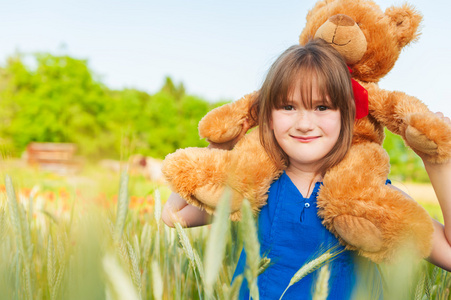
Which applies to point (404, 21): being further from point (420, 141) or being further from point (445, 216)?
point (445, 216)

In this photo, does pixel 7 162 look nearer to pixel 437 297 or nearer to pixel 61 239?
pixel 61 239

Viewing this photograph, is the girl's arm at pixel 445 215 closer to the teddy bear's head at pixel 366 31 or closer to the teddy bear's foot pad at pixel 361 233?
the teddy bear's foot pad at pixel 361 233

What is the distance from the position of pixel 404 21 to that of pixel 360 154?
447 millimetres

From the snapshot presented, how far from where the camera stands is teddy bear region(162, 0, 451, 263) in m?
0.80

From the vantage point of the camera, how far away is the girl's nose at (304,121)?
877mm

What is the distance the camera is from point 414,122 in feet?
2.70

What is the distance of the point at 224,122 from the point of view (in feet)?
3.15

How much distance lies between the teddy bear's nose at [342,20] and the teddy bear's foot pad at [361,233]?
1.63ft

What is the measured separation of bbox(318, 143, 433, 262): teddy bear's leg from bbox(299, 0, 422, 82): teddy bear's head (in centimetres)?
31

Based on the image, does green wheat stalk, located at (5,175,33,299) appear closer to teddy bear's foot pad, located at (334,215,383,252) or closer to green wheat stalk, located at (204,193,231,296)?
green wheat stalk, located at (204,193,231,296)

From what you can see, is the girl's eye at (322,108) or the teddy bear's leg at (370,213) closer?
the teddy bear's leg at (370,213)

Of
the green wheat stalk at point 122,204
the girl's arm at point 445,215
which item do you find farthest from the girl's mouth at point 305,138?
the green wheat stalk at point 122,204

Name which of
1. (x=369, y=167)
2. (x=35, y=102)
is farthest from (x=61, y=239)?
(x=35, y=102)

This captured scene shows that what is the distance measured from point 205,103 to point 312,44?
958 cm
